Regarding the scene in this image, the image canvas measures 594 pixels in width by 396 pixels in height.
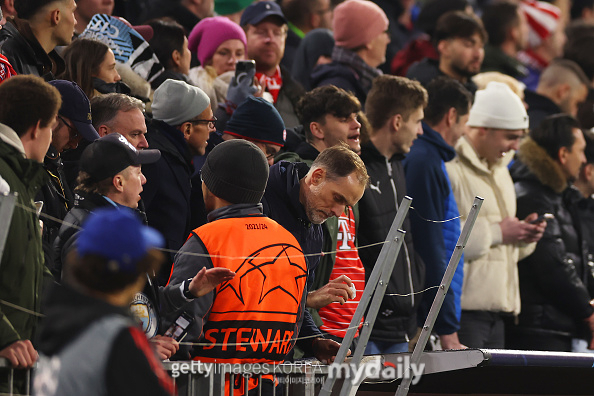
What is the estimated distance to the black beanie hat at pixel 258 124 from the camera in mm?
6617

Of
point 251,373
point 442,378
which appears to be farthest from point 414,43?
point 251,373

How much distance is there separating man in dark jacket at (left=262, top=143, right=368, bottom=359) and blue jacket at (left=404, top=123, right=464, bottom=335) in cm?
186

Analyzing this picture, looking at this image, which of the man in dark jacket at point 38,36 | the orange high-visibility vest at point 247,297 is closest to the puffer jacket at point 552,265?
the man in dark jacket at point 38,36

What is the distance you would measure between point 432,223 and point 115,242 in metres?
4.81

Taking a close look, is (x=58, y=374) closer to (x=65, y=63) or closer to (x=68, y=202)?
(x=68, y=202)

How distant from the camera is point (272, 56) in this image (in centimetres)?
858

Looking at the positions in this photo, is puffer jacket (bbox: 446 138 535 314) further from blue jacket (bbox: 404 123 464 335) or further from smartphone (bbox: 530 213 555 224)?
blue jacket (bbox: 404 123 464 335)

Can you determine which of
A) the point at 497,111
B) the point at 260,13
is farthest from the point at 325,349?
the point at 260,13

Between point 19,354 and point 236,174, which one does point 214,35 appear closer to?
point 236,174

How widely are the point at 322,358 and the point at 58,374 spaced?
8.43ft

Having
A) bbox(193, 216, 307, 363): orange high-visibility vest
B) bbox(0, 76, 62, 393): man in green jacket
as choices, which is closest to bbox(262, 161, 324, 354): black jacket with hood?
bbox(193, 216, 307, 363): orange high-visibility vest

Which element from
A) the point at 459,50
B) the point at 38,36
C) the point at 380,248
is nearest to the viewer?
the point at 38,36

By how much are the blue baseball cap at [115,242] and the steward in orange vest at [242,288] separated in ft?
5.44

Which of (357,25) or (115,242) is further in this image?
(357,25)
